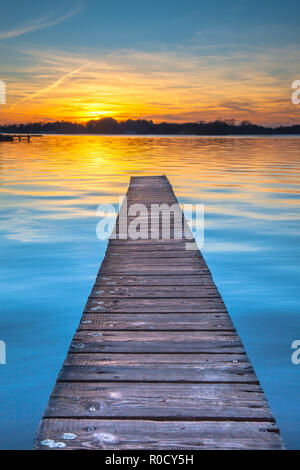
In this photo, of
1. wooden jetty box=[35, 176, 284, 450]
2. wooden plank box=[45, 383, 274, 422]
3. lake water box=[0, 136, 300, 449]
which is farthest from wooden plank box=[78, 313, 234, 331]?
wooden plank box=[45, 383, 274, 422]

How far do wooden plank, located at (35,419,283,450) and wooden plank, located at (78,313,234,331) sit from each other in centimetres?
134

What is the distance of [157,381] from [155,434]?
543 mm

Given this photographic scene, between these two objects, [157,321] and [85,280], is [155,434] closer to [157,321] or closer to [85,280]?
[157,321]

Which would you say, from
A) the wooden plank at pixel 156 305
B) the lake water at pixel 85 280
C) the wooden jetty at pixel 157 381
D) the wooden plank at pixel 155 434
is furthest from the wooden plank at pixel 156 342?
the wooden plank at pixel 155 434

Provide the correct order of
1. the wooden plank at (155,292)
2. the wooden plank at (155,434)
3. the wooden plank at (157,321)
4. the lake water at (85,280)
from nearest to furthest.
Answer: the wooden plank at (155,434)
the wooden plank at (157,321)
the lake water at (85,280)
the wooden plank at (155,292)

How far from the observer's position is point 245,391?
9.47 feet

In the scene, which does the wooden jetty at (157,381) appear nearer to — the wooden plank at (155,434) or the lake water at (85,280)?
the wooden plank at (155,434)

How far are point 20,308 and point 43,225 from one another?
6207 mm

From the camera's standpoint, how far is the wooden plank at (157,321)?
3908mm

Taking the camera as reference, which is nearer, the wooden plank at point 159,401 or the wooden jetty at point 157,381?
the wooden jetty at point 157,381

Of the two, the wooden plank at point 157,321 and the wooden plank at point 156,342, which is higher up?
the wooden plank at point 157,321

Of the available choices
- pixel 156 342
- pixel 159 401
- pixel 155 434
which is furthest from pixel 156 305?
pixel 155 434
